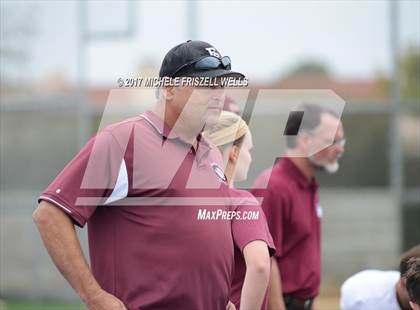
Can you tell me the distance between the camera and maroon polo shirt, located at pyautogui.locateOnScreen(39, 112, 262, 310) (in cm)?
321

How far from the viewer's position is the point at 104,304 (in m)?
3.13

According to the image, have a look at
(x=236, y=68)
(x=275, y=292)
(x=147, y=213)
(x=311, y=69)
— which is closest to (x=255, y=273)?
(x=147, y=213)

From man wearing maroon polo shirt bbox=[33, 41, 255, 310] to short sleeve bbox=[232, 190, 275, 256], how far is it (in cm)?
25

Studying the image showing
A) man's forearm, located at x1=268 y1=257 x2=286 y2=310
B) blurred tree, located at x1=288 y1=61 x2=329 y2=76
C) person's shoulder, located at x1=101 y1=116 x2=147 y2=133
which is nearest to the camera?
person's shoulder, located at x1=101 y1=116 x2=147 y2=133

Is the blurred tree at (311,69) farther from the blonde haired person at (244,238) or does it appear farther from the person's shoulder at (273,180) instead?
the blonde haired person at (244,238)

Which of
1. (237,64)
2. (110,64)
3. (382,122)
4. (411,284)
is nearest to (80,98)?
(110,64)

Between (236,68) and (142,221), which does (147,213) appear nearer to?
(142,221)

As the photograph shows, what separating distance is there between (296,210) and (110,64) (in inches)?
253

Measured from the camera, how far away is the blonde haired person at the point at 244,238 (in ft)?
12.3

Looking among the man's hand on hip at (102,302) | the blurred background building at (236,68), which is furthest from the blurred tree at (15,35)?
the man's hand on hip at (102,302)

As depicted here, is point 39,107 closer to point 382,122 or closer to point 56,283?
point 56,283

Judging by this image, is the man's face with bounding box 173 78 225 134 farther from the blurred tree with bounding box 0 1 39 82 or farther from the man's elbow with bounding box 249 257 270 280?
the blurred tree with bounding box 0 1 39 82

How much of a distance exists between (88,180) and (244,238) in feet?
2.80

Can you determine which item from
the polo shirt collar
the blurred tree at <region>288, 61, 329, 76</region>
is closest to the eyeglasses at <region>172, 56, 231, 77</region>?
the polo shirt collar
